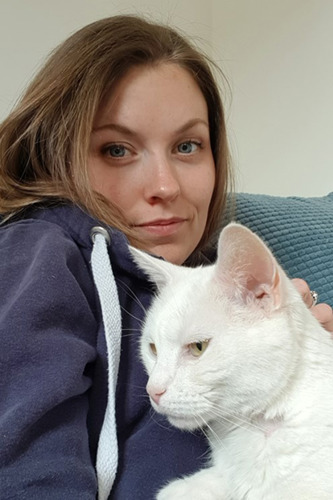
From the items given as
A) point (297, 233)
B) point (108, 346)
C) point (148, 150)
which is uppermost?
point (148, 150)

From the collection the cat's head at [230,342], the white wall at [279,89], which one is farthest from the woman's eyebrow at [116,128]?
the white wall at [279,89]

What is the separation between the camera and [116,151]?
2.88ft

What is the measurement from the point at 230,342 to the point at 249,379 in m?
0.05

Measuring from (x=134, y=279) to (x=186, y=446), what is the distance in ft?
0.84

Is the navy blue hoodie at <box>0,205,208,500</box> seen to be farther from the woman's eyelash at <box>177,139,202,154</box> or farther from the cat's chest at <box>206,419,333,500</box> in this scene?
the woman's eyelash at <box>177,139,202,154</box>

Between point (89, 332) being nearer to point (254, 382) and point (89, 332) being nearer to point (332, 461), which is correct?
point (254, 382)

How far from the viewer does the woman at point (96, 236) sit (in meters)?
0.50

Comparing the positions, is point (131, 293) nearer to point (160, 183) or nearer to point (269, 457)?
point (160, 183)

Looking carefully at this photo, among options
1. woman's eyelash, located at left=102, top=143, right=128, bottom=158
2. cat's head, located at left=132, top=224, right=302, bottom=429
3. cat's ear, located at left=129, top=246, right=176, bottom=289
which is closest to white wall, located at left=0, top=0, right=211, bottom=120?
woman's eyelash, located at left=102, top=143, right=128, bottom=158

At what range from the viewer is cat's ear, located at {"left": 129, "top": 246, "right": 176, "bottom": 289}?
685 millimetres

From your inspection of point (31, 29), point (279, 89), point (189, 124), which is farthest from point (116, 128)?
point (279, 89)

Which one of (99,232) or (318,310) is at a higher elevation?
(99,232)

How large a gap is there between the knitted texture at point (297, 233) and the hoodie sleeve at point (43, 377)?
636mm

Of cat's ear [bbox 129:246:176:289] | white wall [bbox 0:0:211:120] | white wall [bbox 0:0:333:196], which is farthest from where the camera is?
white wall [bbox 0:0:333:196]
